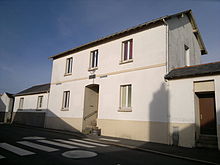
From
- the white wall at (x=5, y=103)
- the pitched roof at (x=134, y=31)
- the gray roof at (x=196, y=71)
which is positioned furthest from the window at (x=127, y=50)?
the white wall at (x=5, y=103)

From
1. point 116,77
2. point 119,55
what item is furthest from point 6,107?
point 119,55

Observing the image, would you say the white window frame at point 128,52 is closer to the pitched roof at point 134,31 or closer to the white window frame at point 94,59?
the pitched roof at point 134,31

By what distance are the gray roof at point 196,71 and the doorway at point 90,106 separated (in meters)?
6.59

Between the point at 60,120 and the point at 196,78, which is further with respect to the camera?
the point at 60,120

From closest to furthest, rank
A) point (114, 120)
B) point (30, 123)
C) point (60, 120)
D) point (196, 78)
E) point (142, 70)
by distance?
point (196, 78) → point (142, 70) → point (114, 120) → point (60, 120) → point (30, 123)

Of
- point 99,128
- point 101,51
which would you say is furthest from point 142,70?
point 99,128

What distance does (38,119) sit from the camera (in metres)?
18.7

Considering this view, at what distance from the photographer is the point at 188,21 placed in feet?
45.1

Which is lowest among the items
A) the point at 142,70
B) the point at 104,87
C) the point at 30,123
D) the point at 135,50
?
the point at 30,123

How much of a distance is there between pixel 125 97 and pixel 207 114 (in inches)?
195

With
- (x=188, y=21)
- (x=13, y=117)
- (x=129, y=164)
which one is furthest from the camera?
(x=13, y=117)

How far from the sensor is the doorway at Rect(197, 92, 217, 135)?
9.31 meters

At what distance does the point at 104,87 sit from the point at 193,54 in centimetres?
794

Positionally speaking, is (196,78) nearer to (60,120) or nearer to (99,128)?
(99,128)
